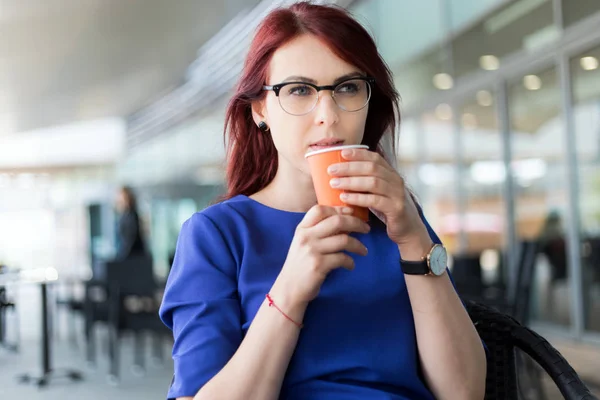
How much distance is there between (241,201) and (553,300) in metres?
5.52

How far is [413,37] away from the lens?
795cm

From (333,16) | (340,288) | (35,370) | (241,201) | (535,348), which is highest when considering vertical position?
(333,16)

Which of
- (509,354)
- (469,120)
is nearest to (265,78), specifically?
(509,354)

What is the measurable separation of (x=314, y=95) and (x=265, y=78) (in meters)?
0.12

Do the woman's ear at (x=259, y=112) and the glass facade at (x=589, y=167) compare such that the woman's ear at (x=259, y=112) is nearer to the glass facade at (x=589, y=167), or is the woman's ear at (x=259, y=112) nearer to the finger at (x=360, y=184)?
the finger at (x=360, y=184)

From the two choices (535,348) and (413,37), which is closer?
(535,348)

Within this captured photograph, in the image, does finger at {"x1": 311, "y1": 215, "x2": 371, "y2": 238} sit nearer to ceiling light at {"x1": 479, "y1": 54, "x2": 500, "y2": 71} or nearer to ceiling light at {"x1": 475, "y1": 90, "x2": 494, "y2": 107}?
ceiling light at {"x1": 479, "y1": 54, "x2": 500, "y2": 71}

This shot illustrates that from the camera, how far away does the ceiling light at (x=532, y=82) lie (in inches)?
246

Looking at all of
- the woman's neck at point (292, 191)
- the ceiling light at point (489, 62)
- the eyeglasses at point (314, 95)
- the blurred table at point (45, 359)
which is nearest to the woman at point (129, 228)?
the blurred table at point (45, 359)

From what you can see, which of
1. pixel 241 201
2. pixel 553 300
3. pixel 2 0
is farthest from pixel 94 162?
pixel 241 201

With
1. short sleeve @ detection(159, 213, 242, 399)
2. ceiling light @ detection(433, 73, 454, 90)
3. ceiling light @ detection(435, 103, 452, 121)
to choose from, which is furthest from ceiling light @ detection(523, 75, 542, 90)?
short sleeve @ detection(159, 213, 242, 399)

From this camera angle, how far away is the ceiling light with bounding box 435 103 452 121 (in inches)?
313

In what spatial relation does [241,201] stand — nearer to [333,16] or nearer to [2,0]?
[333,16]

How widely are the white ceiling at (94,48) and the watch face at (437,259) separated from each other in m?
7.87
